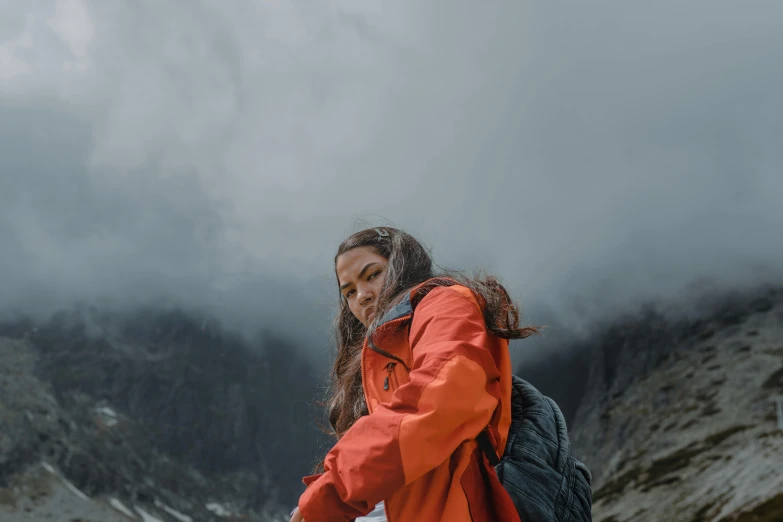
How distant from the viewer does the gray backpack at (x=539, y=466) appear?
339 cm

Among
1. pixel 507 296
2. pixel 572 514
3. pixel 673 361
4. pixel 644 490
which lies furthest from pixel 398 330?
pixel 673 361

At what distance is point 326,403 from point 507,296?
2098 mm

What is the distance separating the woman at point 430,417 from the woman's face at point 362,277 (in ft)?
2.42

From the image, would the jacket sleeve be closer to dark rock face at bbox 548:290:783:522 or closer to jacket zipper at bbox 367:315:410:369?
jacket zipper at bbox 367:315:410:369

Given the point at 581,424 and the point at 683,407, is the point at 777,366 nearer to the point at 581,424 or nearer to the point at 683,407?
the point at 683,407

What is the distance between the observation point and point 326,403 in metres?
5.31

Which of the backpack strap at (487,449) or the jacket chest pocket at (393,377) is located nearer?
the backpack strap at (487,449)

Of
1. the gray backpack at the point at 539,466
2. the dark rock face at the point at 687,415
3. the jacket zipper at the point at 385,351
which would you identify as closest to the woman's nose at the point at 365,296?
the jacket zipper at the point at 385,351

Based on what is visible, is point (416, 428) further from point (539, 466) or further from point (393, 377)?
point (539, 466)

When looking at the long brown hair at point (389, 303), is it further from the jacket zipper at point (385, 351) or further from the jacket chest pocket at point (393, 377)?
the jacket chest pocket at point (393, 377)

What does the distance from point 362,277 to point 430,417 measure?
80.6 inches

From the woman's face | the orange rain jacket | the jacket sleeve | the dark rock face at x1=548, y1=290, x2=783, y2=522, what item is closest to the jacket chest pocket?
the orange rain jacket

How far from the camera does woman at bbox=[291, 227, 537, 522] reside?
3.01 m

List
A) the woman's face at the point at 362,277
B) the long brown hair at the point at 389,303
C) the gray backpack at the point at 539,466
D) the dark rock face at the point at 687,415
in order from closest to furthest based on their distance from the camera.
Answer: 1. the gray backpack at the point at 539,466
2. the long brown hair at the point at 389,303
3. the woman's face at the point at 362,277
4. the dark rock face at the point at 687,415
